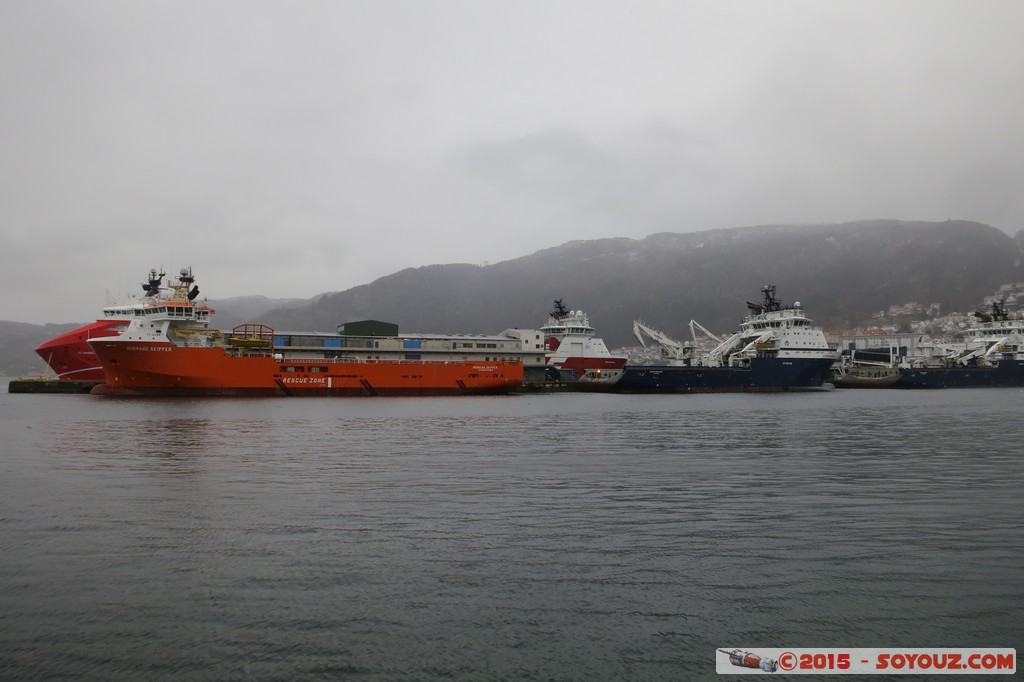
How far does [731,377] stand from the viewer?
2714 inches

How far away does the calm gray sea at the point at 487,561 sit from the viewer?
20.8 ft

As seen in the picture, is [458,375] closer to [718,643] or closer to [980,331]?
[718,643]

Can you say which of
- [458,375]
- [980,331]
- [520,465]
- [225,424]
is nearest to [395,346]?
[458,375]

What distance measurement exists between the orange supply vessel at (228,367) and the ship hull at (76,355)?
959 cm

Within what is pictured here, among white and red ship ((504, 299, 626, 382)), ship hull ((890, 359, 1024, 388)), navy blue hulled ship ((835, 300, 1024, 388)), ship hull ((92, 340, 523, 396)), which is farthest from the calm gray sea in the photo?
navy blue hulled ship ((835, 300, 1024, 388))

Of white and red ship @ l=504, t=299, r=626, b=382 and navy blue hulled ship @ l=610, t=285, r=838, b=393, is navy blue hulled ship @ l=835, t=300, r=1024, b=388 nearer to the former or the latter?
navy blue hulled ship @ l=610, t=285, r=838, b=393

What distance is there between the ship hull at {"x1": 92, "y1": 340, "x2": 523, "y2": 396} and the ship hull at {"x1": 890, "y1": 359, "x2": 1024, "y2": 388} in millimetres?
52796

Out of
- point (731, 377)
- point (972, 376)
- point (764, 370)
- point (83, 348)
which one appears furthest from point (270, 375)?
point (972, 376)

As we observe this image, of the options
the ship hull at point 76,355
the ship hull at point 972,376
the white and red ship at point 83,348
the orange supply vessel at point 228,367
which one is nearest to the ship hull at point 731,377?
the orange supply vessel at point 228,367

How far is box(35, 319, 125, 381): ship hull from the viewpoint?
6259cm

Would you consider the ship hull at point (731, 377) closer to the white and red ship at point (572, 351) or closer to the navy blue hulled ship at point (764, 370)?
the navy blue hulled ship at point (764, 370)

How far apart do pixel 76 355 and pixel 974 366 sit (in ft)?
339

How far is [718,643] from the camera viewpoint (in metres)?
6.47

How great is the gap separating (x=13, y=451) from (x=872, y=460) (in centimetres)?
2690
